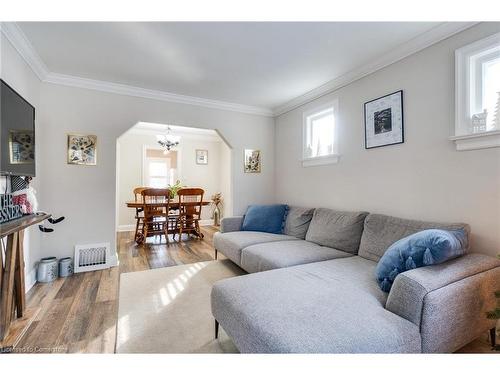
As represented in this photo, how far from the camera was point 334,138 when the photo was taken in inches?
119

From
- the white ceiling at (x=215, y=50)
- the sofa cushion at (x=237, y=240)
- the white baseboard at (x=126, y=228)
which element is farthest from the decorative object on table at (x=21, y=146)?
the white baseboard at (x=126, y=228)

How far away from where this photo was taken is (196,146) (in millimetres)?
6457

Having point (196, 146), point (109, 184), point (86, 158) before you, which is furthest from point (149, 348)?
point (196, 146)

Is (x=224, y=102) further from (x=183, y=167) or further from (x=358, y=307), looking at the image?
(x=358, y=307)

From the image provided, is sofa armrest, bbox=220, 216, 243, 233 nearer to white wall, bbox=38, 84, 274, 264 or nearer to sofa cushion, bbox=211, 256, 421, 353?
white wall, bbox=38, 84, 274, 264

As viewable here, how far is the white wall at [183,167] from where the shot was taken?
5.75 meters

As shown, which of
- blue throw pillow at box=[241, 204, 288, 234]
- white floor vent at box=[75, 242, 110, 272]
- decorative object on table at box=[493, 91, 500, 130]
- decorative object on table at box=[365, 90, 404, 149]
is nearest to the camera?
decorative object on table at box=[493, 91, 500, 130]

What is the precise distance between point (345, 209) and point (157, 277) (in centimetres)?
236

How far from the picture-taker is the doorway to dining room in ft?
18.8

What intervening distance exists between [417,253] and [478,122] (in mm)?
1154

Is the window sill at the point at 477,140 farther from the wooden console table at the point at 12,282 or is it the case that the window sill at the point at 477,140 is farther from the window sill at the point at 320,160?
the wooden console table at the point at 12,282

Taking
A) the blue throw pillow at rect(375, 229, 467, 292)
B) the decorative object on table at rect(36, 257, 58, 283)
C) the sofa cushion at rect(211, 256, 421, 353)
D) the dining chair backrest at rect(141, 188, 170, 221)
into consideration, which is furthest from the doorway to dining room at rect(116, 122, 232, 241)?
the blue throw pillow at rect(375, 229, 467, 292)

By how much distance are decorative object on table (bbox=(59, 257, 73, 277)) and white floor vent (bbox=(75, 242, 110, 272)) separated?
0.27 ft

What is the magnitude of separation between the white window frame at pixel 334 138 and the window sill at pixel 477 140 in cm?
122
